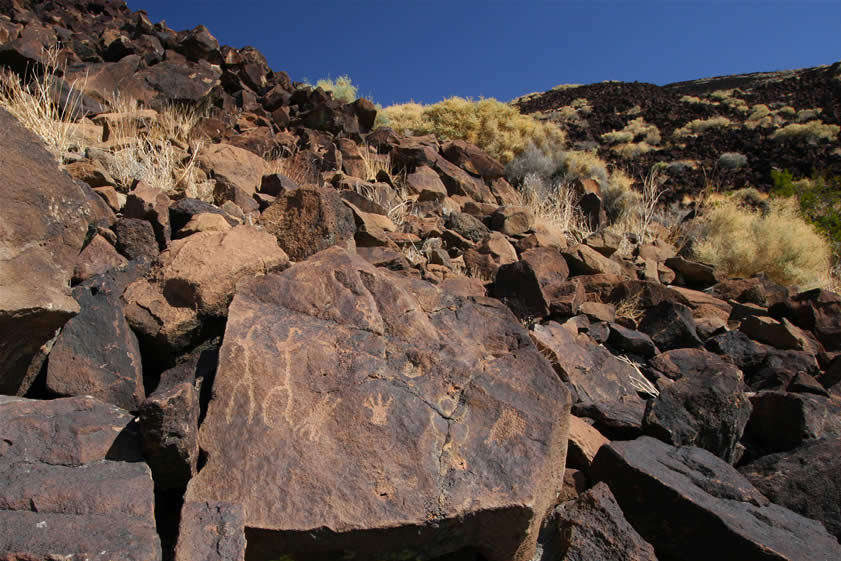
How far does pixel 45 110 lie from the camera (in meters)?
5.70

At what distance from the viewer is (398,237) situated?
17.3 ft

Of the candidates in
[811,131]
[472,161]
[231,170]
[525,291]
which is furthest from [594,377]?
[811,131]

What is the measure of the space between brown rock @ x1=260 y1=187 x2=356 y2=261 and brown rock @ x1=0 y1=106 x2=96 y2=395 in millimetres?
1343

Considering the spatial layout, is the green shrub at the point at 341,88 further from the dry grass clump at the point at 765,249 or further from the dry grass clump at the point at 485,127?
the dry grass clump at the point at 765,249

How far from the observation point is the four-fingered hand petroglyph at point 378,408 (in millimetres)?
2229

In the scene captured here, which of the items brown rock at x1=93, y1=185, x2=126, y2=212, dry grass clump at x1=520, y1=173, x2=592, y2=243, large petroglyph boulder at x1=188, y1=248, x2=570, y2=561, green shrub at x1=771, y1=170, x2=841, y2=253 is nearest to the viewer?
large petroglyph boulder at x1=188, y1=248, x2=570, y2=561

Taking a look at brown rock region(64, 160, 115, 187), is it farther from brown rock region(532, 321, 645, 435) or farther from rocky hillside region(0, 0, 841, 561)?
brown rock region(532, 321, 645, 435)

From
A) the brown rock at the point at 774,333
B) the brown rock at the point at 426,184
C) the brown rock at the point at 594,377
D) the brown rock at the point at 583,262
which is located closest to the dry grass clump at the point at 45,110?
the brown rock at the point at 426,184

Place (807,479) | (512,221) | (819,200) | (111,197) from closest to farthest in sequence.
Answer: (807,479) < (111,197) < (512,221) < (819,200)

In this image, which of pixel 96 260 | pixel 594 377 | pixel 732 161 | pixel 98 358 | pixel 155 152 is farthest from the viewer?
pixel 732 161

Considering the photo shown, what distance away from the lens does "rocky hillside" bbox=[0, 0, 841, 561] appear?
193 cm

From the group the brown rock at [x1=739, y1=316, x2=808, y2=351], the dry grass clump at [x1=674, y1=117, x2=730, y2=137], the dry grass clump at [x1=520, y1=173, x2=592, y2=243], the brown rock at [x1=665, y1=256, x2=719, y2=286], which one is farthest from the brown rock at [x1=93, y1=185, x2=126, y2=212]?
the dry grass clump at [x1=674, y1=117, x2=730, y2=137]

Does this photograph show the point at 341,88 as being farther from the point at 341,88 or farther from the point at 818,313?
the point at 818,313

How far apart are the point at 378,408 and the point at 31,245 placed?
1606 mm
